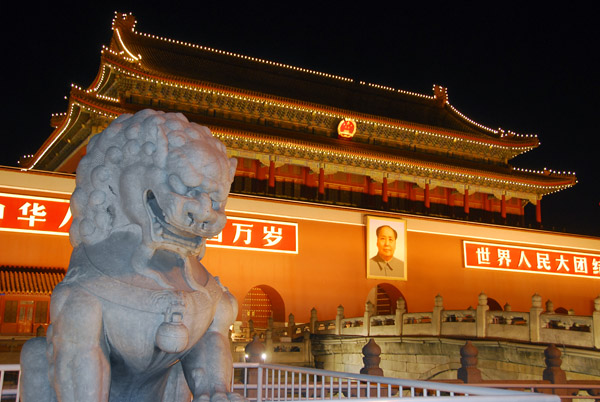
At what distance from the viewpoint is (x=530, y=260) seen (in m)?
18.8

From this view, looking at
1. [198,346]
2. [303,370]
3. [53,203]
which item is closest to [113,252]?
[198,346]

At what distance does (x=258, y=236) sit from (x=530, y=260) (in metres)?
9.07

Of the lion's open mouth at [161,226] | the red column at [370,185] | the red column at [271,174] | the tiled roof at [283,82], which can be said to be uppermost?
the tiled roof at [283,82]

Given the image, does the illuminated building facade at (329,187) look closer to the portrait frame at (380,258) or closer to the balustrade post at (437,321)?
the portrait frame at (380,258)

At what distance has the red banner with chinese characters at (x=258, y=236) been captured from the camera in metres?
14.9

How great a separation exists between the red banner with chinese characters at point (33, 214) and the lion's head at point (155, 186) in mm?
→ 10772

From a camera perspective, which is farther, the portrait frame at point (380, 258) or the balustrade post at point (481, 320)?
the portrait frame at point (380, 258)

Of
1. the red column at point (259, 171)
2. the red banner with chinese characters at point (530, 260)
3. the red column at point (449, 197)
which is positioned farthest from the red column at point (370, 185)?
the red column at point (259, 171)

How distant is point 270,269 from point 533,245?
29.4 feet

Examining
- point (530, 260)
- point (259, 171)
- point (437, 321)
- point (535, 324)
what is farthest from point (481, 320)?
point (259, 171)

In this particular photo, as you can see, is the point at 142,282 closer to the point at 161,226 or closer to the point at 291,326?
the point at 161,226

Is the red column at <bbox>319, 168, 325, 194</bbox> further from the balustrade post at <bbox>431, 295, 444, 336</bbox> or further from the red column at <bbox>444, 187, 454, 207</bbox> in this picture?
the balustrade post at <bbox>431, 295, 444, 336</bbox>

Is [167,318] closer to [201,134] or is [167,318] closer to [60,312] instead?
[60,312]

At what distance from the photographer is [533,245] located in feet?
62.2
